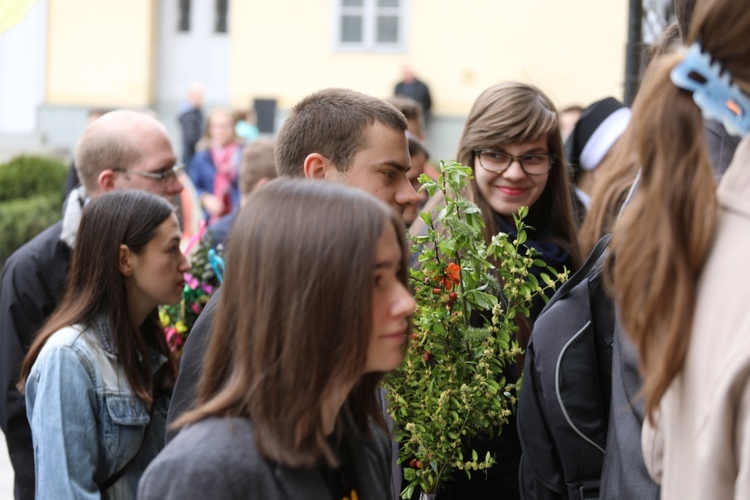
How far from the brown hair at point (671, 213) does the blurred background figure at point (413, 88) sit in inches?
711

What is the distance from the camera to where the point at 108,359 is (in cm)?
346

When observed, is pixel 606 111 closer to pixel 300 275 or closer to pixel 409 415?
pixel 409 415

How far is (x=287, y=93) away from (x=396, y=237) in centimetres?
1920

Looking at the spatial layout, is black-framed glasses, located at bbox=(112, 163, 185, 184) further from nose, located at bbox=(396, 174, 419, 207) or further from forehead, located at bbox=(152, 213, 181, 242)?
nose, located at bbox=(396, 174, 419, 207)

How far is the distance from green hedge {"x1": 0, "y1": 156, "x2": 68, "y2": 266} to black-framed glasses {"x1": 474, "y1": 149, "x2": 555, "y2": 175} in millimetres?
11138

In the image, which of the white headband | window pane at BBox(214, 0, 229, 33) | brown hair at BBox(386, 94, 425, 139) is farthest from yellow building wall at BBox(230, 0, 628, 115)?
the white headband

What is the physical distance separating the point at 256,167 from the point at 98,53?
16.4 m

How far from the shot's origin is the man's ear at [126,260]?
3627 mm

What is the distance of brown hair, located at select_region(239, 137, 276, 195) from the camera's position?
6363 mm

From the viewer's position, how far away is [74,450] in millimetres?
3195

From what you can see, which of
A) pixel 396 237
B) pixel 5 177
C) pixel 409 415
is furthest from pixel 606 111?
pixel 5 177

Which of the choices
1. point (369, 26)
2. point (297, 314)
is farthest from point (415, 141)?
point (369, 26)

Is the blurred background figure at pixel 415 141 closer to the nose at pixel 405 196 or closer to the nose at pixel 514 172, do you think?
the nose at pixel 514 172

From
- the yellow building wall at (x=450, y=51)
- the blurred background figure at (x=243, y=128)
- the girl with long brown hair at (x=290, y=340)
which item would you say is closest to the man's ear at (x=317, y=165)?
the girl with long brown hair at (x=290, y=340)
